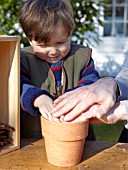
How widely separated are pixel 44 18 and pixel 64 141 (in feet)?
1.63

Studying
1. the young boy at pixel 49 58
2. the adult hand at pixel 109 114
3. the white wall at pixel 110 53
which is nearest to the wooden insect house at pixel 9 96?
the young boy at pixel 49 58

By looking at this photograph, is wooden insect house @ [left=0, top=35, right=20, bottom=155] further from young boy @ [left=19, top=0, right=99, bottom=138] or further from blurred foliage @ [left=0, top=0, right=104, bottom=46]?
blurred foliage @ [left=0, top=0, right=104, bottom=46]

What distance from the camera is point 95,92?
1.14 meters

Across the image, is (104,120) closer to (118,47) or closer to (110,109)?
(110,109)

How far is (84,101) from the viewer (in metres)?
1.12

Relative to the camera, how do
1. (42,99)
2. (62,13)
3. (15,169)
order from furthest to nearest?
(62,13) → (42,99) → (15,169)

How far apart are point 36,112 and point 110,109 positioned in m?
0.29

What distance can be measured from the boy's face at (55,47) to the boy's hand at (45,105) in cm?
22

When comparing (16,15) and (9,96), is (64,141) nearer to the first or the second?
(9,96)

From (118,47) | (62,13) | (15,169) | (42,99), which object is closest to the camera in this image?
(15,169)

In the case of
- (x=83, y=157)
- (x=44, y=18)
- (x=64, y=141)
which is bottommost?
(x=83, y=157)

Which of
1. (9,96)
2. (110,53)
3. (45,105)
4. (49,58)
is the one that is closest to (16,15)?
(49,58)

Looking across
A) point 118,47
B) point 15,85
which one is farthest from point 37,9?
point 118,47

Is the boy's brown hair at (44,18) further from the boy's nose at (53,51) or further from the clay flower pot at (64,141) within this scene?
the clay flower pot at (64,141)
